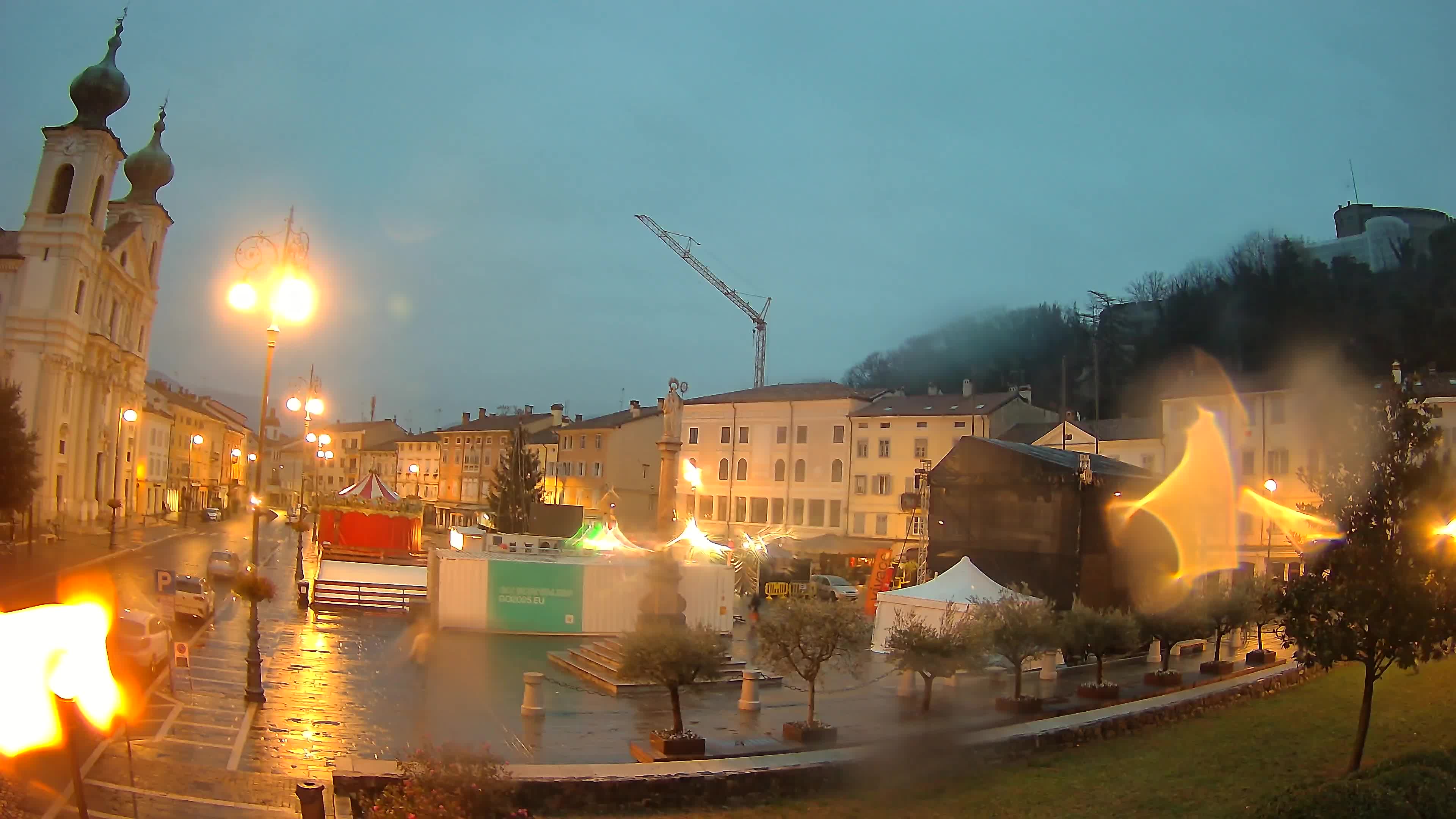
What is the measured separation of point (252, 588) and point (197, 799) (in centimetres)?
498

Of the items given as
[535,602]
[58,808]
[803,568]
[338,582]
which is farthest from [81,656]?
[803,568]

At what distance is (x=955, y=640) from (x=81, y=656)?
13.9 meters

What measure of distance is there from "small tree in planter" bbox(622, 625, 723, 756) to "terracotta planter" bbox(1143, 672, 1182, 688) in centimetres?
1121

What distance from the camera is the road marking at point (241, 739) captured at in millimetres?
11719

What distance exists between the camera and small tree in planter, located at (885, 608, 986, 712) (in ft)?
51.9

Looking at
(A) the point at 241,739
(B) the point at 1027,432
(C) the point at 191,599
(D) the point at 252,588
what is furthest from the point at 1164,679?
(B) the point at 1027,432

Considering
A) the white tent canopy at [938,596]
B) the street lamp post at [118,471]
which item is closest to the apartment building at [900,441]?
the white tent canopy at [938,596]

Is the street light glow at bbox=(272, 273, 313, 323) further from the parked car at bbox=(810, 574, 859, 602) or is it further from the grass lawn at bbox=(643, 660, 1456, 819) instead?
the parked car at bbox=(810, 574, 859, 602)

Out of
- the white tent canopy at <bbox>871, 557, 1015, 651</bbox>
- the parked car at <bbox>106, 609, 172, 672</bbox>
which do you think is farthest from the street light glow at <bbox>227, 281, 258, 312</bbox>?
the white tent canopy at <bbox>871, 557, 1015, 651</bbox>

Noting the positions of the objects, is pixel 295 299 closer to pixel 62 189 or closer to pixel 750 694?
pixel 750 694

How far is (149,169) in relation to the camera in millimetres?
68625

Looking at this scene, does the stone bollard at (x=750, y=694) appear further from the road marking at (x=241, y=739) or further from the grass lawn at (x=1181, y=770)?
the road marking at (x=241, y=739)

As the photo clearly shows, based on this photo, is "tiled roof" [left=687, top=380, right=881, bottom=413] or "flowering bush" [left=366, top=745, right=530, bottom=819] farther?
"tiled roof" [left=687, top=380, right=881, bottom=413]

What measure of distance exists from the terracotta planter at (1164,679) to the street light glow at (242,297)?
60.5ft
